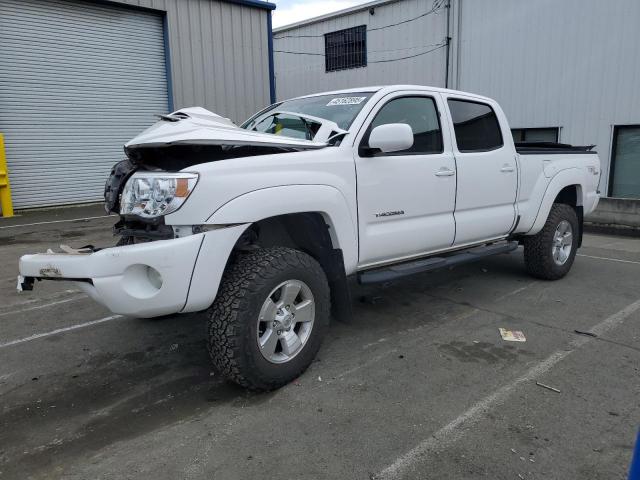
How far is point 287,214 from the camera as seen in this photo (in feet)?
11.1

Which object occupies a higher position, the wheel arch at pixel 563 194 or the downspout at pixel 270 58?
the downspout at pixel 270 58

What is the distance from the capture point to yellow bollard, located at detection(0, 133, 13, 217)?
1118cm

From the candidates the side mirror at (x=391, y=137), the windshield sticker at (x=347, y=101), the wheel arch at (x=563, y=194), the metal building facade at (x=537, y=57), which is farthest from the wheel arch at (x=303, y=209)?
the metal building facade at (x=537, y=57)

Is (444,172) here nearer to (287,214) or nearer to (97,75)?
(287,214)

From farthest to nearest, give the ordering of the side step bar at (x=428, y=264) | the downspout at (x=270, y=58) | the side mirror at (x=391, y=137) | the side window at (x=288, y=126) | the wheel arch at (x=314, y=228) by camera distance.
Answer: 1. the downspout at (x=270, y=58)
2. the side window at (x=288, y=126)
3. the side step bar at (x=428, y=264)
4. the side mirror at (x=391, y=137)
5. the wheel arch at (x=314, y=228)

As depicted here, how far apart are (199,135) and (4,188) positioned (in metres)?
10.4

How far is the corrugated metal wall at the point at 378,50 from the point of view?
656 inches

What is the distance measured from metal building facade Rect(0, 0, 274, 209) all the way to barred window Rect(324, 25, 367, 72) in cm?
479

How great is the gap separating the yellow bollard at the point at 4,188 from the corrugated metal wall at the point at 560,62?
12539 millimetres

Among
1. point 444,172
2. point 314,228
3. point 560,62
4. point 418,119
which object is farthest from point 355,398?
point 560,62

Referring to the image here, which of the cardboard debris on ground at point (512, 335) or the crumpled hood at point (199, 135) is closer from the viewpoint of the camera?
the crumpled hood at point (199, 135)

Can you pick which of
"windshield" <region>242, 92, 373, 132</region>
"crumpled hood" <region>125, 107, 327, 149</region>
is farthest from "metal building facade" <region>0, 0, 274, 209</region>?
"crumpled hood" <region>125, 107, 327, 149</region>

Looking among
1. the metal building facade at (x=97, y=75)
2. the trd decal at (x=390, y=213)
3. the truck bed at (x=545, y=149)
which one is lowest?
the trd decal at (x=390, y=213)

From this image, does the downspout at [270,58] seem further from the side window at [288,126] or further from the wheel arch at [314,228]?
the wheel arch at [314,228]
